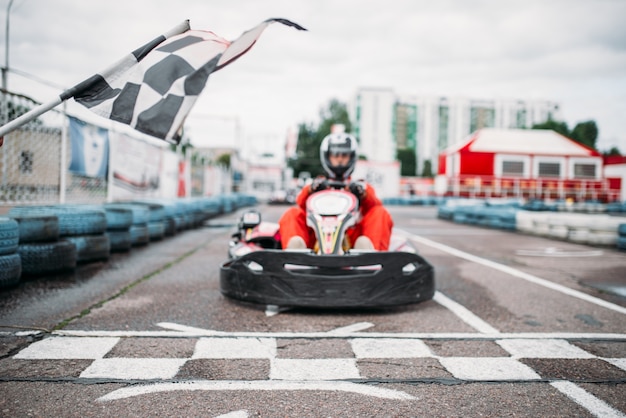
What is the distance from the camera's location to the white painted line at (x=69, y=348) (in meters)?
3.10

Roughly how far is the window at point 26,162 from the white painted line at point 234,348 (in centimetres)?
490

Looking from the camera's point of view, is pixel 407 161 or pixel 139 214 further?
pixel 407 161

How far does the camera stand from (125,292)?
16.8ft

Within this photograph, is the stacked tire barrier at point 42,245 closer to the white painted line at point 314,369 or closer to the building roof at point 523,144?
the white painted line at point 314,369

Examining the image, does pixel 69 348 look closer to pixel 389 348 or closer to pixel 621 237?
pixel 389 348

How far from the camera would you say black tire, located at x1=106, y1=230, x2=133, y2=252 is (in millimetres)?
7887

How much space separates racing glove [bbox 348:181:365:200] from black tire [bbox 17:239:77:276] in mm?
3161

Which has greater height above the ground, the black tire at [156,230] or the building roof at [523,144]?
the building roof at [523,144]

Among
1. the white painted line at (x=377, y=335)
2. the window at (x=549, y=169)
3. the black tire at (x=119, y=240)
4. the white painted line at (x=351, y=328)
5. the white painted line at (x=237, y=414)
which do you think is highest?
the window at (x=549, y=169)

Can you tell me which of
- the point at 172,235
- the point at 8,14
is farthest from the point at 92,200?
the point at 8,14

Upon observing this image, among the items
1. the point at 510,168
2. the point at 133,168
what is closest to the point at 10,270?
the point at 133,168

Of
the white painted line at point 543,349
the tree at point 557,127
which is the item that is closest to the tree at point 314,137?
the tree at point 557,127

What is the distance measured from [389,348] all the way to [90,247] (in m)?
4.60

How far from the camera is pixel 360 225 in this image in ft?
17.3
